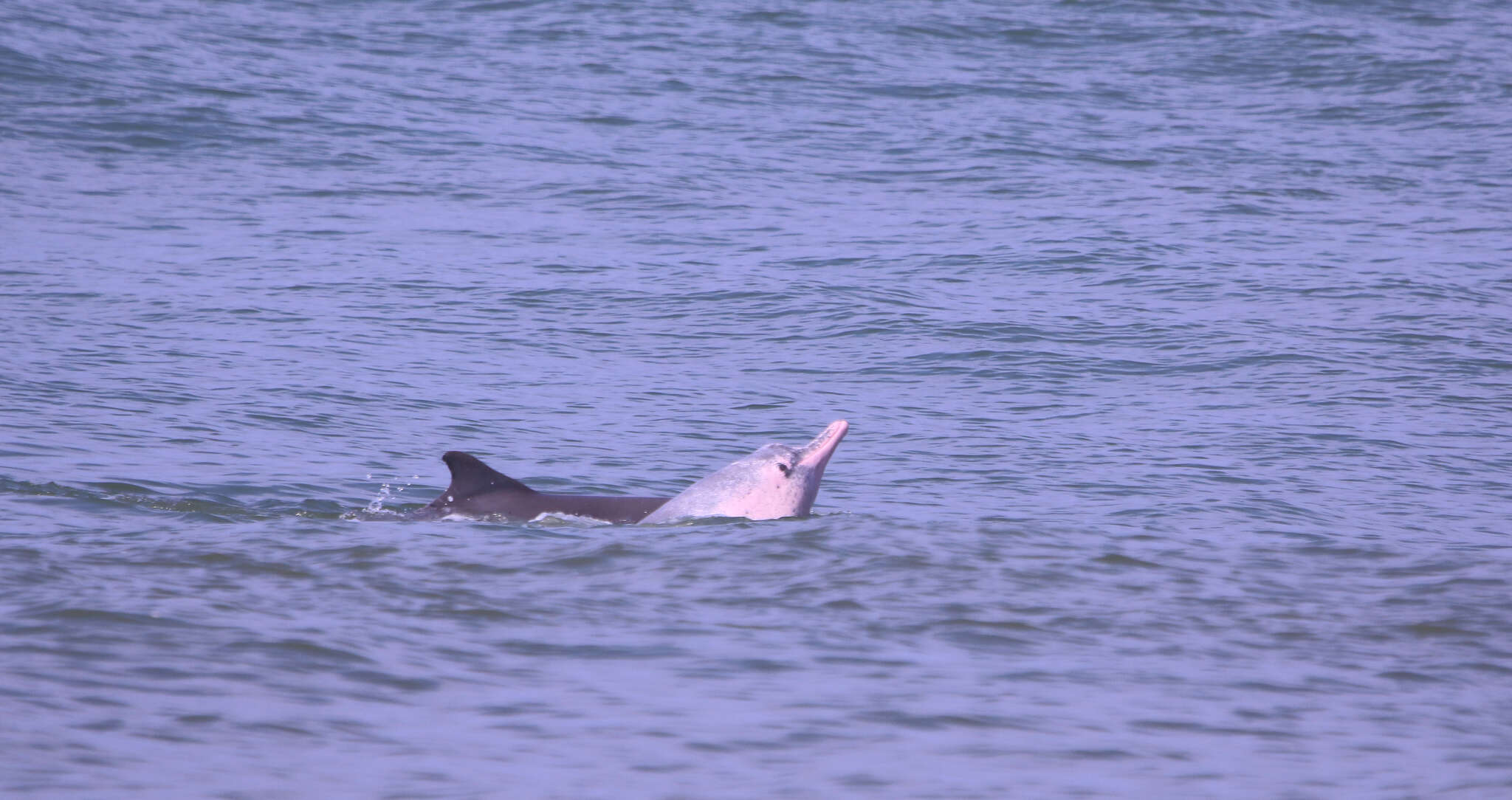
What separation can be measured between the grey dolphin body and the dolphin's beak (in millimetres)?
962

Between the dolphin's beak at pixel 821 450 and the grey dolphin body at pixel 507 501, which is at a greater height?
the dolphin's beak at pixel 821 450

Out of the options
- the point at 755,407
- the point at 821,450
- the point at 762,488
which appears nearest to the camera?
the point at 762,488

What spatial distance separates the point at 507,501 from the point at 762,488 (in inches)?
60.3

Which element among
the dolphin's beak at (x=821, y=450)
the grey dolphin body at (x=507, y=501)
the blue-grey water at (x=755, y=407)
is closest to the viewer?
the blue-grey water at (x=755, y=407)

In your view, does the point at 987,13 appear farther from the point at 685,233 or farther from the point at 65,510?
the point at 65,510

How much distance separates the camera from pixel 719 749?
5.96 m

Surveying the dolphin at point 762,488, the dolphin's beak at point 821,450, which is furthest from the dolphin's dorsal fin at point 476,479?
the dolphin's beak at point 821,450

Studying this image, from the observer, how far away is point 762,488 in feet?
31.9

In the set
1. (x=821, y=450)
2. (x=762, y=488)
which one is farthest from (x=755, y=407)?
(x=762, y=488)

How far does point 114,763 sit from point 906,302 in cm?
1315

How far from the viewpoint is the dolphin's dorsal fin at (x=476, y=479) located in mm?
9609

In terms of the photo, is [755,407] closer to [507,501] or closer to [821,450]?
[821,450]

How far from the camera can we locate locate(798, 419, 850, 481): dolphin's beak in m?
9.94

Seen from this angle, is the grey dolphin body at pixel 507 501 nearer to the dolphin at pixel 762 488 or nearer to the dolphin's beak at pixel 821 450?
the dolphin at pixel 762 488
